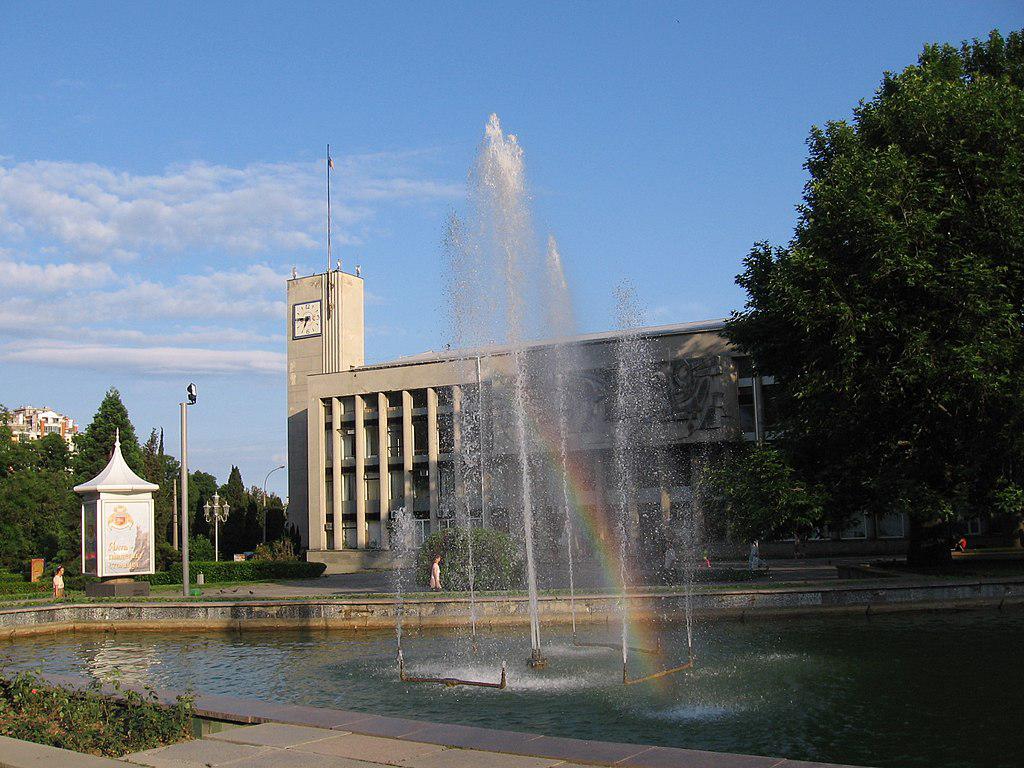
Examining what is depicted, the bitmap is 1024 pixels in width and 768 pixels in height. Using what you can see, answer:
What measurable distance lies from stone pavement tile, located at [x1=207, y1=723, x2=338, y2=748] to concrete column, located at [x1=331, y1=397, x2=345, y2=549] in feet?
186

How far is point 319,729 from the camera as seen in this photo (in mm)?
8578

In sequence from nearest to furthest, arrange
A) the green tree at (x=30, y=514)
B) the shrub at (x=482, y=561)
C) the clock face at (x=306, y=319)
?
the shrub at (x=482, y=561) → the green tree at (x=30, y=514) → the clock face at (x=306, y=319)

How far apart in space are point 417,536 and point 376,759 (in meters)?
53.6

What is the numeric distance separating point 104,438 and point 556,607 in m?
63.4

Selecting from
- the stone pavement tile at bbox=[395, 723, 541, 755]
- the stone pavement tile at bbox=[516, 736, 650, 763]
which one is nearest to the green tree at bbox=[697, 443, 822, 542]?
the stone pavement tile at bbox=[395, 723, 541, 755]

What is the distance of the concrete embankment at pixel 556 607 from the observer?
19.5 meters

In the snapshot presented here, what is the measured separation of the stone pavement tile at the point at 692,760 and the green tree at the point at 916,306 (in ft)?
60.2

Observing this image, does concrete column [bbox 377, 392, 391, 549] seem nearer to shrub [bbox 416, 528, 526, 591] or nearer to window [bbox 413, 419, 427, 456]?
window [bbox 413, 419, 427, 456]

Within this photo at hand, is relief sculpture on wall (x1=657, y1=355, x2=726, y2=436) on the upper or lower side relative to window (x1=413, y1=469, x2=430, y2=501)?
upper

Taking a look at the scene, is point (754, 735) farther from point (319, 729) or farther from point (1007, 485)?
point (1007, 485)

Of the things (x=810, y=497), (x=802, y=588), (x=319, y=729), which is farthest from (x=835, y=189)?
(x=319, y=729)

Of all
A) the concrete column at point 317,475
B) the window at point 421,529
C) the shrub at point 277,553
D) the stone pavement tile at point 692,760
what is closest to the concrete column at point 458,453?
the window at point 421,529

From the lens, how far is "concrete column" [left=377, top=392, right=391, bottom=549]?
62812 mm

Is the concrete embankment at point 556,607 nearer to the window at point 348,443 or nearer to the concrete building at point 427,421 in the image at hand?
the concrete building at point 427,421
